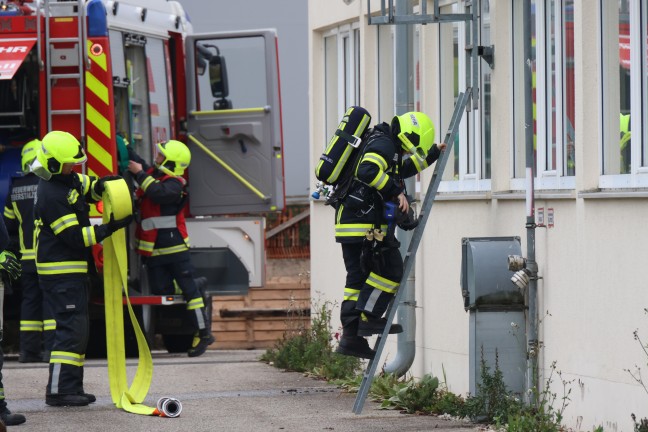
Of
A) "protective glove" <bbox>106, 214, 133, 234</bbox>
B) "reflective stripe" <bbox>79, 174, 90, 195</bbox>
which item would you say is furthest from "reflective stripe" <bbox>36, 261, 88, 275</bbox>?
"reflective stripe" <bbox>79, 174, 90, 195</bbox>

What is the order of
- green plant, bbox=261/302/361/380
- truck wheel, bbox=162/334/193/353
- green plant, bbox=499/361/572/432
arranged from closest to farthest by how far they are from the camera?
green plant, bbox=499/361/572/432 < green plant, bbox=261/302/361/380 < truck wheel, bbox=162/334/193/353

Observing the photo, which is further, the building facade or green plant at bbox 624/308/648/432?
the building facade

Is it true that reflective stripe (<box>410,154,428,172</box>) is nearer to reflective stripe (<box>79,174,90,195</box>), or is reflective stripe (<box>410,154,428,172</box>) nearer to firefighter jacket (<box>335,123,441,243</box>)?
firefighter jacket (<box>335,123,441,243</box>)

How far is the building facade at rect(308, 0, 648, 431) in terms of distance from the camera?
702 cm

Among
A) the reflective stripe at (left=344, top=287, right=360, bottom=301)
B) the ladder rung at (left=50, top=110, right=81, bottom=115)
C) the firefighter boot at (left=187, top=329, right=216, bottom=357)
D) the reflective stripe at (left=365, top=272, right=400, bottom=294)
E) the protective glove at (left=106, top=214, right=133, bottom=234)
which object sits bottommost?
the firefighter boot at (left=187, top=329, right=216, bottom=357)

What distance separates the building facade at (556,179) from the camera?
7.02 metres

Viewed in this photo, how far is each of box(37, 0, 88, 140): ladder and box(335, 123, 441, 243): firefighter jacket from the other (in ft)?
12.5

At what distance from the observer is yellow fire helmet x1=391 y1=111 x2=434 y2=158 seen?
833cm

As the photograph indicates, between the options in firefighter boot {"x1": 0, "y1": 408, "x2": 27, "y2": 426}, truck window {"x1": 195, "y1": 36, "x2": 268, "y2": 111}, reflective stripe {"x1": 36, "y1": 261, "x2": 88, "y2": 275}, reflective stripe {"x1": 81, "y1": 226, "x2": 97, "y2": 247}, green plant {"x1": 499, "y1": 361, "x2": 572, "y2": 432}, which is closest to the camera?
green plant {"x1": 499, "y1": 361, "x2": 572, "y2": 432}

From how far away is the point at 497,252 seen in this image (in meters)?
8.02

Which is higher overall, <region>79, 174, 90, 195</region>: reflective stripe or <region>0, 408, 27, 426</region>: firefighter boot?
<region>79, 174, 90, 195</region>: reflective stripe

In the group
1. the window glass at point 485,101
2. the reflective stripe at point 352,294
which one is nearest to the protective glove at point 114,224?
the reflective stripe at point 352,294

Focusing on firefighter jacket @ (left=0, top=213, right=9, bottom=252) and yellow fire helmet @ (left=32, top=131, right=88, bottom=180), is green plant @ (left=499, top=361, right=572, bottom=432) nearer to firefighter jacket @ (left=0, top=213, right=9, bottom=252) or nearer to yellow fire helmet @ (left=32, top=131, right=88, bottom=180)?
firefighter jacket @ (left=0, top=213, right=9, bottom=252)

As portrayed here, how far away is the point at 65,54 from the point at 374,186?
14.3 ft
